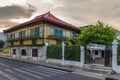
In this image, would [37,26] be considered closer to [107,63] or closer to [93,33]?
[93,33]

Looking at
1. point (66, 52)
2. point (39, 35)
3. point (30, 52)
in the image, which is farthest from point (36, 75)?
point (30, 52)

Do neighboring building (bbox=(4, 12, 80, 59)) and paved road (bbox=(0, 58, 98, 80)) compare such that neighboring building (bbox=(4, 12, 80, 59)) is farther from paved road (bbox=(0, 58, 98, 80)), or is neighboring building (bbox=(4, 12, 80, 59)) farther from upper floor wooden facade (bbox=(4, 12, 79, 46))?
paved road (bbox=(0, 58, 98, 80))

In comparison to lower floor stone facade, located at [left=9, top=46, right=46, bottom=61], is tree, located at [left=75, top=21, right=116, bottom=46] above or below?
above

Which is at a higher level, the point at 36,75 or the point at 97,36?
the point at 97,36

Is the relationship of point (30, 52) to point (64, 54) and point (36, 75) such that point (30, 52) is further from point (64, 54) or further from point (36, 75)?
point (36, 75)

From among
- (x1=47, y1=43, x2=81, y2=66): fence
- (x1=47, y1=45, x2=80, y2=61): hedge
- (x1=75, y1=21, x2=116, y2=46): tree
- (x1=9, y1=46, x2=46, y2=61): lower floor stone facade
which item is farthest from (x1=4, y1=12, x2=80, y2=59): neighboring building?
(x1=75, y1=21, x2=116, y2=46): tree

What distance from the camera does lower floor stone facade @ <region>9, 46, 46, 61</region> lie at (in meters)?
23.2

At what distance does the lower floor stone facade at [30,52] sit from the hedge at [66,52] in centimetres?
150

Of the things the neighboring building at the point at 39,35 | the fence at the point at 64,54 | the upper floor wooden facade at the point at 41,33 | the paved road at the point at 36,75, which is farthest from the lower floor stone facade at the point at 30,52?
the paved road at the point at 36,75

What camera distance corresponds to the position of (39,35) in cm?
2389

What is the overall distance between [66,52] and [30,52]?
8889 mm

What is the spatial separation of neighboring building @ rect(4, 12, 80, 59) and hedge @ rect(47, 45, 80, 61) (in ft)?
5.97

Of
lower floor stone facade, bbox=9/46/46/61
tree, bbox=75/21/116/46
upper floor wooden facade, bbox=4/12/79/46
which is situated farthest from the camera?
upper floor wooden facade, bbox=4/12/79/46

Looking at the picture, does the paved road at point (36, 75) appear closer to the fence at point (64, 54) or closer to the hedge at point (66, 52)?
the fence at point (64, 54)
